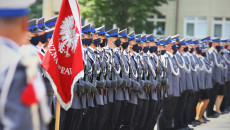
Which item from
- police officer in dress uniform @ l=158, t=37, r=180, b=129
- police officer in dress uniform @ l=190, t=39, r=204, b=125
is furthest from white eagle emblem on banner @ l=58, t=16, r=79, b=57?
police officer in dress uniform @ l=190, t=39, r=204, b=125

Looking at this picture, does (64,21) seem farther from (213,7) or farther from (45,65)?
(213,7)

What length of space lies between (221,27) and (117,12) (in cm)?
1195

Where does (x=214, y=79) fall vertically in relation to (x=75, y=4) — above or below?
below

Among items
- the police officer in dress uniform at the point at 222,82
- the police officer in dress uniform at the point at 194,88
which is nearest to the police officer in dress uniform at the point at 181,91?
the police officer in dress uniform at the point at 194,88

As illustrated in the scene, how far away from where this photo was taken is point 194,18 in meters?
36.9

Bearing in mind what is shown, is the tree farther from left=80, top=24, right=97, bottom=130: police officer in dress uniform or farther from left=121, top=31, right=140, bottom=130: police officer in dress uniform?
left=80, top=24, right=97, bottom=130: police officer in dress uniform

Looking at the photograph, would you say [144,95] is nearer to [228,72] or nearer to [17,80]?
[17,80]

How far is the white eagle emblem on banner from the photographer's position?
6.66 m

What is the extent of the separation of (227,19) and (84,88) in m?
30.0

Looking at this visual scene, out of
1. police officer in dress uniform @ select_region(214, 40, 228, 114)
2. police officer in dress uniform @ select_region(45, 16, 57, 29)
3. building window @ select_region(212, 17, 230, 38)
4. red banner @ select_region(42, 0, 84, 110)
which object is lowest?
police officer in dress uniform @ select_region(214, 40, 228, 114)

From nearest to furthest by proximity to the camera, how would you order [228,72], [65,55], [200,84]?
[65,55], [200,84], [228,72]

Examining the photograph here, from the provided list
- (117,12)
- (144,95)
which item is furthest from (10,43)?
(117,12)

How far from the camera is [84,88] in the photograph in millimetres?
7941

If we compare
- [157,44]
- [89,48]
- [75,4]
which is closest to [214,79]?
[157,44]
